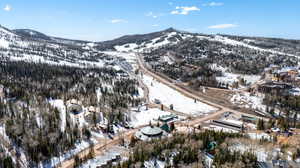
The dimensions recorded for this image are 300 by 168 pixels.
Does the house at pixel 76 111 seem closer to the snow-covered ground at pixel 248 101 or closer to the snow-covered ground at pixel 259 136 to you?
the snow-covered ground at pixel 259 136

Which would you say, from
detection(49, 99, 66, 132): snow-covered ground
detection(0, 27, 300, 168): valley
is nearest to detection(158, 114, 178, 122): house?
detection(0, 27, 300, 168): valley

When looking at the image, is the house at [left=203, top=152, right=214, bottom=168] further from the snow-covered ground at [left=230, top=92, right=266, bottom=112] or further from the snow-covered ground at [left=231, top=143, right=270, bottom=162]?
the snow-covered ground at [left=230, top=92, right=266, bottom=112]

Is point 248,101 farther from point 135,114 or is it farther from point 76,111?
point 76,111

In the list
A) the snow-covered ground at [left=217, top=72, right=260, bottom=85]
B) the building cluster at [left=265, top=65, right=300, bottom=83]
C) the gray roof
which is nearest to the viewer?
the gray roof

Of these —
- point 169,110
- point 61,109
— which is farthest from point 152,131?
point 61,109

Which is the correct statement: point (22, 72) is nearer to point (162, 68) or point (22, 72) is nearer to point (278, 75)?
point (162, 68)
